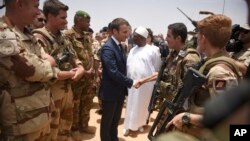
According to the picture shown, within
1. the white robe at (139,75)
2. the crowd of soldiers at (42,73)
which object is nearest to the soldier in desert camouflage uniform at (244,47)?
the crowd of soldiers at (42,73)

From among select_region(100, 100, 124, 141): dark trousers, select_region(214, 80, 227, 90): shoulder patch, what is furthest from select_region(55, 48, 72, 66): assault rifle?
select_region(214, 80, 227, 90): shoulder patch

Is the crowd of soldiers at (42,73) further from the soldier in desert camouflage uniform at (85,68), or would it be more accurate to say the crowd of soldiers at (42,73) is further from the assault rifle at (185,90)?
the soldier in desert camouflage uniform at (85,68)

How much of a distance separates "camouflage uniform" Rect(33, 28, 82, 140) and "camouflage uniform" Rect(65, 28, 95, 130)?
4.25 feet

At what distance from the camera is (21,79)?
7.89 ft

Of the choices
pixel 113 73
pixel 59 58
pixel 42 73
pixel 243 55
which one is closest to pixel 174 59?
pixel 113 73

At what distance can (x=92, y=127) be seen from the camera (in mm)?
5879

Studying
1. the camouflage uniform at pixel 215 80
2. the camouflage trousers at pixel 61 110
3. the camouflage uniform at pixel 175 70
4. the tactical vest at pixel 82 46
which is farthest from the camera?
the tactical vest at pixel 82 46

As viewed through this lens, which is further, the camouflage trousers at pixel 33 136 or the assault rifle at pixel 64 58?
the assault rifle at pixel 64 58

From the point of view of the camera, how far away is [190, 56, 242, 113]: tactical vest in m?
2.10

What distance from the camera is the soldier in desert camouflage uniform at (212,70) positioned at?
203 cm

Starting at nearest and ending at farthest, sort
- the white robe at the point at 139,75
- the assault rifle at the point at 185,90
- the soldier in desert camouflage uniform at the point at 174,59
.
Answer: the assault rifle at the point at 185,90 < the soldier in desert camouflage uniform at the point at 174,59 < the white robe at the point at 139,75

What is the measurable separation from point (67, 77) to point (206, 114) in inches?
106

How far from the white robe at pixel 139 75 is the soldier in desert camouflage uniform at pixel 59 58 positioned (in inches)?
81.5

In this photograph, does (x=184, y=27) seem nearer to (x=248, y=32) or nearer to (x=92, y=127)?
(x=248, y=32)
